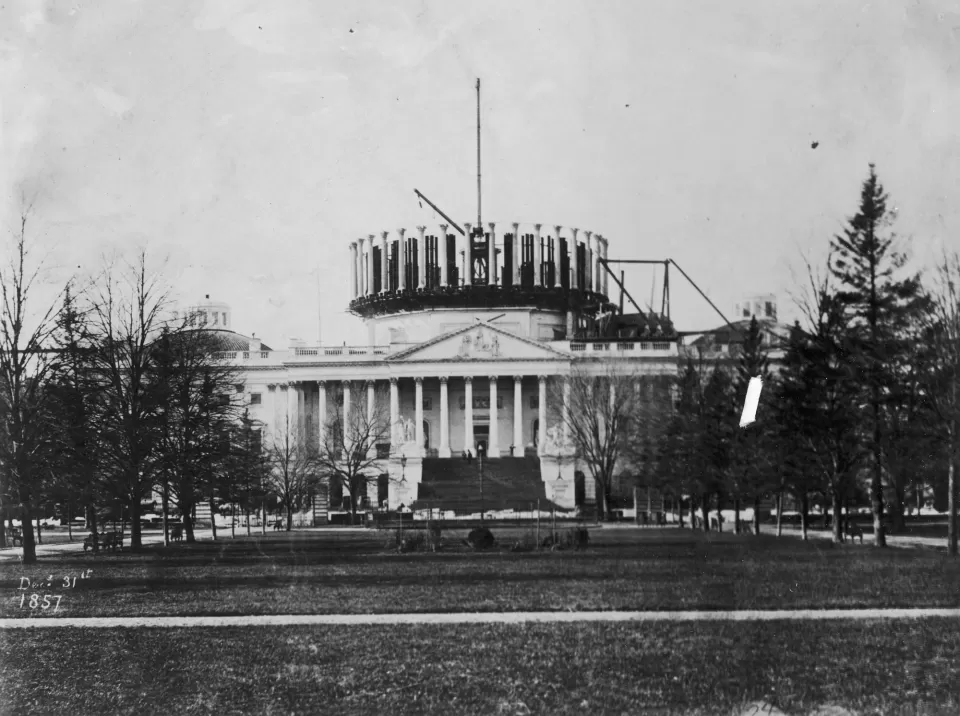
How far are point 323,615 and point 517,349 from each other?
213 ft

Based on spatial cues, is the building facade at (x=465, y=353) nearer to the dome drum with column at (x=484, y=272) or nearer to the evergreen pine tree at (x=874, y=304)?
the dome drum with column at (x=484, y=272)

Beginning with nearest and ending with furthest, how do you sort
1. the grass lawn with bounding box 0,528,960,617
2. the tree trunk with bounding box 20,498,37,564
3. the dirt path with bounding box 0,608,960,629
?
the dirt path with bounding box 0,608,960,629 → the grass lawn with bounding box 0,528,960,617 → the tree trunk with bounding box 20,498,37,564

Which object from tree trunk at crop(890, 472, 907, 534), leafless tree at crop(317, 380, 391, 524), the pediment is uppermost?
the pediment

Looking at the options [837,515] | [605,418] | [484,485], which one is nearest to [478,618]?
[837,515]

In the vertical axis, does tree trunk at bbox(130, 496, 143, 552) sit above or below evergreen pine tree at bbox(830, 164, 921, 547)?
below

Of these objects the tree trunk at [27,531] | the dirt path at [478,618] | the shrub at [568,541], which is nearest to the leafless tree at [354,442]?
the shrub at [568,541]

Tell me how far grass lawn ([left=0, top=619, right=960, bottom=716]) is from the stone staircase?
42.4m

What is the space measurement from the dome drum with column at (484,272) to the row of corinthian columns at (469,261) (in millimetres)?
78

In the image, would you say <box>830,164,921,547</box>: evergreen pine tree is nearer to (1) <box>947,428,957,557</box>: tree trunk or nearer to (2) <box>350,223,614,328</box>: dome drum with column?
(1) <box>947,428,957,557</box>: tree trunk

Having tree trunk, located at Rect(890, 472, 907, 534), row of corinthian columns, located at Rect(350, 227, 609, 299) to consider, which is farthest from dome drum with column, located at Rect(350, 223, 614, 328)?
tree trunk, located at Rect(890, 472, 907, 534)

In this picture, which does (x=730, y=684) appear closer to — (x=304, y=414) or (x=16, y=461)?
(x=16, y=461)

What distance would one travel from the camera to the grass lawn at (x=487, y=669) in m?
12.7

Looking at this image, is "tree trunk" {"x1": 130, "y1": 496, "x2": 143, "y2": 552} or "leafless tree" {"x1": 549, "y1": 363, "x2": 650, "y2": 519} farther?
"leafless tree" {"x1": 549, "y1": 363, "x2": 650, "y2": 519}

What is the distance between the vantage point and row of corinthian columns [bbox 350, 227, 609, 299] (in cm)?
8825
